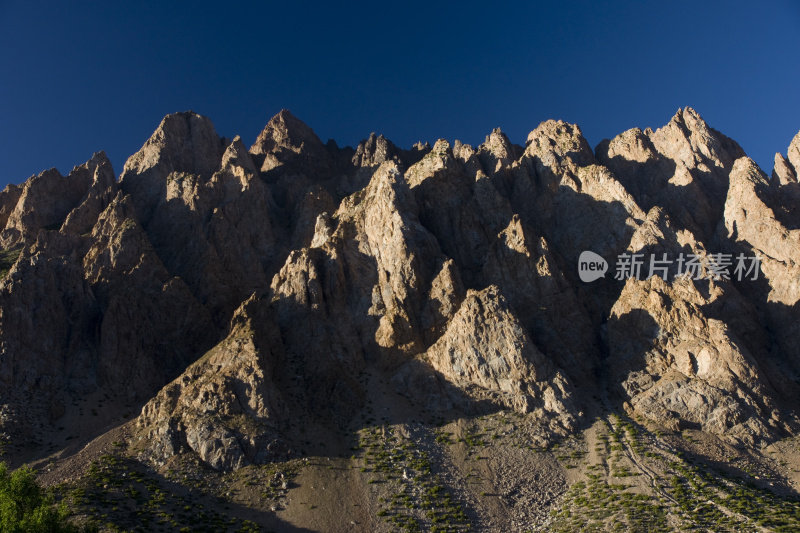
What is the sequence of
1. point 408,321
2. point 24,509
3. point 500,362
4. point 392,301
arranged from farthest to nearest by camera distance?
point 392,301
point 408,321
point 500,362
point 24,509

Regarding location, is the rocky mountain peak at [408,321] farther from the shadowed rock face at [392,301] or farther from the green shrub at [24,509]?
the green shrub at [24,509]

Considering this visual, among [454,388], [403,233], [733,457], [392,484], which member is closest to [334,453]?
[392,484]

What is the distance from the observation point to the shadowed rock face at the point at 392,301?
332 ft

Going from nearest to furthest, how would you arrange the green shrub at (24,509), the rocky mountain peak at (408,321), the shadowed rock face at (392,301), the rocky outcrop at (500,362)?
the green shrub at (24,509) < the rocky mountain peak at (408,321) < the shadowed rock face at (392,301) < the rocky outcrop at (500,362)

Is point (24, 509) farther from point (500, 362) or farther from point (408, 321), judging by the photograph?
point (500, 362)

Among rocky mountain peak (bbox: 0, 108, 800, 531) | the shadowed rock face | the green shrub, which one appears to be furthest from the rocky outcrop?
the green shrub

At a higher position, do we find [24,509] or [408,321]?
[408,321]

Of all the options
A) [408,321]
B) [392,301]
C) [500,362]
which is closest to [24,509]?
[408,321]

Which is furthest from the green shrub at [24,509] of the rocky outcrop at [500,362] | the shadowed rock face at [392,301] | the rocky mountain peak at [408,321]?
the rocky outcrop at [500,362]

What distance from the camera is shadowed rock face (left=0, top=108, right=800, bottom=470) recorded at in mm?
101125

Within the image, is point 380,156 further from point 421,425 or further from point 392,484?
point 392,484

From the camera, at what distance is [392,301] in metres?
118

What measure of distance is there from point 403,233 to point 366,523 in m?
62.5

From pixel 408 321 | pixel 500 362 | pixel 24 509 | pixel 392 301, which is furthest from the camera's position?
pixel 392 301
